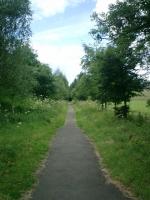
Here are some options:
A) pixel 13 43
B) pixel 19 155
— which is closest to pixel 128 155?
pixel 19 155

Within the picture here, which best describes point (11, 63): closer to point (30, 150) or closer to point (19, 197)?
point (30, 150)

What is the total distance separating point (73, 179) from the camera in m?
12.0

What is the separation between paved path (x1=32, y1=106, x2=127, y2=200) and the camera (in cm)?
1023

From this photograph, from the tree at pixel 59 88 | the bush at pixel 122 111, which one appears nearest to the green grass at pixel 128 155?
the bush at pixel 122 111

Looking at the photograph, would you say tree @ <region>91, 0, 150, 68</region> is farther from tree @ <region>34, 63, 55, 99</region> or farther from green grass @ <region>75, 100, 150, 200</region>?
tree @ <region>34, 63, 55, 99</region>

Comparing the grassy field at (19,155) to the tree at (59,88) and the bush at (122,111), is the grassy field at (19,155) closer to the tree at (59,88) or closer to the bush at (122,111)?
the bush at (122,111)

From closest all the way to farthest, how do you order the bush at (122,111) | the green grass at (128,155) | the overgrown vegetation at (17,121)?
the green grass at (128,155) < the overgrown vegetation at (17,121) < the bush at (122,111)

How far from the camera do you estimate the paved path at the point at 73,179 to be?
33.6 feet

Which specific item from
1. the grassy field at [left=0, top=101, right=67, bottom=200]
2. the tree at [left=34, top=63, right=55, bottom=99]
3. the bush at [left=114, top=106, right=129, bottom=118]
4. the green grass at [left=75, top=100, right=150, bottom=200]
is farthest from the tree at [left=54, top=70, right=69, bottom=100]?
the green grass at [left=75, top=100, right=150, bottom=200]

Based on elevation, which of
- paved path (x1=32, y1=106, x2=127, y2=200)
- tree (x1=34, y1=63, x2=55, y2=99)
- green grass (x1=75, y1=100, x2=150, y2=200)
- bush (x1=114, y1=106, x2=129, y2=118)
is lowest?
paved path (x1=32, y1=106, x2=127, y2=200)

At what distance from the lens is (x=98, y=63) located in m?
31.4

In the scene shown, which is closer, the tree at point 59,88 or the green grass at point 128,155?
the green grass at point 128,155

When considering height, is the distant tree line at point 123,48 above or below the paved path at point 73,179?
above

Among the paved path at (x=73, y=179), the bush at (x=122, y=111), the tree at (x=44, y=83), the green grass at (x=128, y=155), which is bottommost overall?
the paved path at (x=73, y=179)
